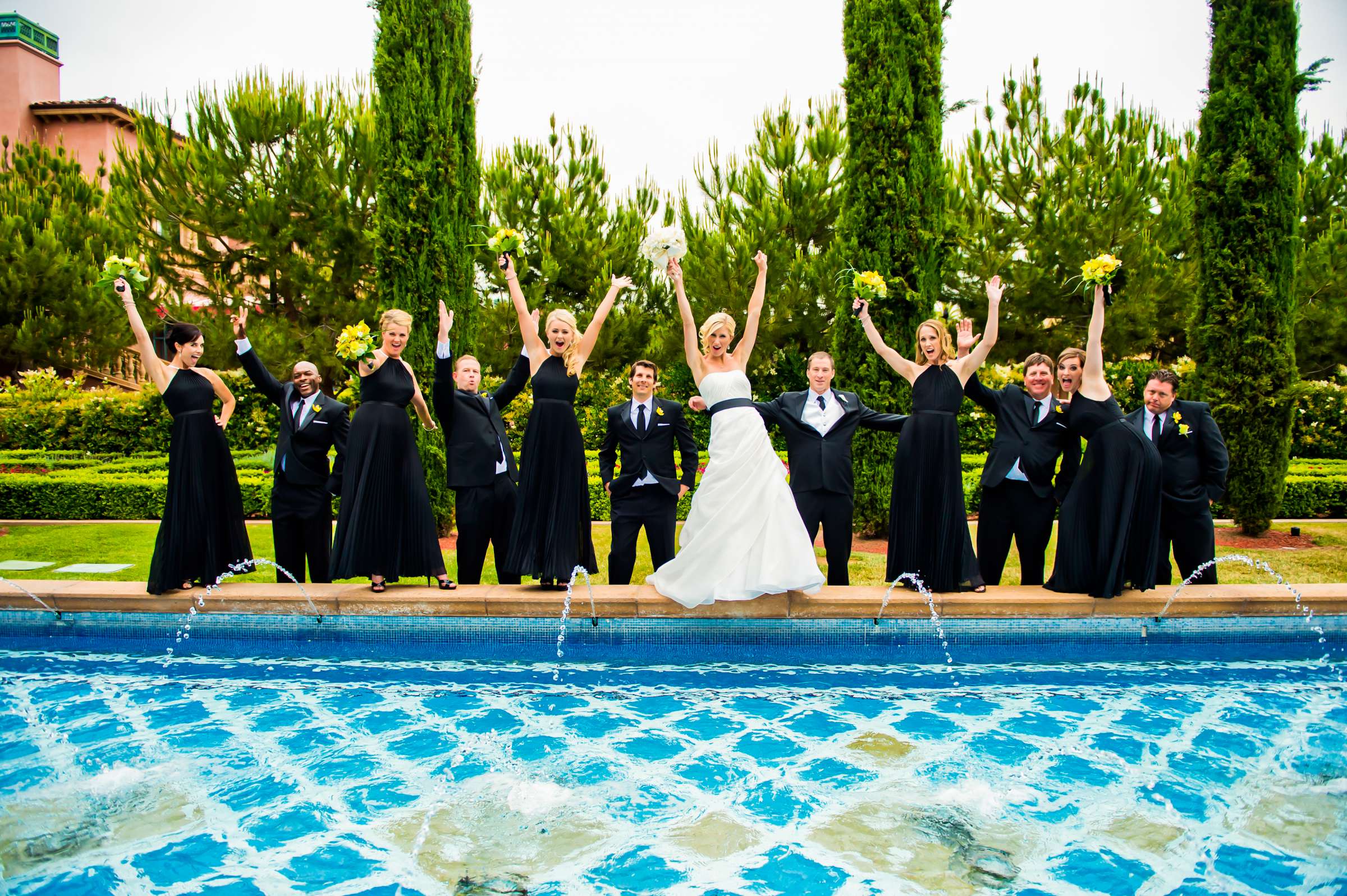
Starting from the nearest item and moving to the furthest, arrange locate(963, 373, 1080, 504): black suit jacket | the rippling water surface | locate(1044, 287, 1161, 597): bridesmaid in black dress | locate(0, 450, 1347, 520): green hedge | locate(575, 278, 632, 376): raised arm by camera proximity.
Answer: the rippling water surface → locate(1044, 287, 1161, 597): bridesmaid in black dress → locate(575, 278, 632, 376): raised arm → locate(963, 373, 1080, 504): black suit jacket → locate(0, 450, 1347, 520): green hedge

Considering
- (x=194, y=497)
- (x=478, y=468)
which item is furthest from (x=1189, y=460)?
(x=194, y=497)

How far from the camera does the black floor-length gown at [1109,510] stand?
5223 mm

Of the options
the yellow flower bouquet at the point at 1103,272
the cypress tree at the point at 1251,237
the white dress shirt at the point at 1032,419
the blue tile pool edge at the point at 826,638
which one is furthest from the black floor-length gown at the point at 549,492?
the cypress tree at the point at 1251,237

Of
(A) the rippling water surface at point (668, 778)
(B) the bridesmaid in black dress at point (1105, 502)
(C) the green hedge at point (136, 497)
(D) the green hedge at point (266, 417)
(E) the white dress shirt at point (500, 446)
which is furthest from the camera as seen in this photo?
(D) the green hedge at point (266, 417)

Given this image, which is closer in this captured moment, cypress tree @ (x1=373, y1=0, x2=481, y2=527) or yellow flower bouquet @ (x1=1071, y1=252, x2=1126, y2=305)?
yellow flower bouquet @ (x1=1071, y1=252, x2=1126, y2=305)

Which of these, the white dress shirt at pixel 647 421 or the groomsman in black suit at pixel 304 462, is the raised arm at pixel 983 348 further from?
the groomsman in black suit at pixel 304 462

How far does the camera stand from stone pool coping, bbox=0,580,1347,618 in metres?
5.11

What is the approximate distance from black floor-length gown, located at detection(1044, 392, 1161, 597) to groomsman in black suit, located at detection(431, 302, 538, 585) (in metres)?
3.60

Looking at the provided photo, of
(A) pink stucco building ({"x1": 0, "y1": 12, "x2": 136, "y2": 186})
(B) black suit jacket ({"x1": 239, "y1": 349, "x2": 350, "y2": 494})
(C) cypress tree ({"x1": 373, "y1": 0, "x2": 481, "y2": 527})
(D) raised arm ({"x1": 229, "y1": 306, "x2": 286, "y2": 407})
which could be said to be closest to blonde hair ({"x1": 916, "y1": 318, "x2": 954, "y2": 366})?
(B) black suit jacket ({"x1": 239, "y1": 349, "x2": 350, "y2": 494})

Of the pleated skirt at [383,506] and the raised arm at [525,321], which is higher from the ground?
the raised arm at [525,321]

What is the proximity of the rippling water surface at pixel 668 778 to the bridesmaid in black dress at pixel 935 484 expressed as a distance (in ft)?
2.30

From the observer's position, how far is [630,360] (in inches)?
792

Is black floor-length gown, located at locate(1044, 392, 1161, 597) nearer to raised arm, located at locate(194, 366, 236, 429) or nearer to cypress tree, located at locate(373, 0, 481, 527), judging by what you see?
raised arm, located at locate(194, 366, 236, 429)

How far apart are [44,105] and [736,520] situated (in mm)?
39126
